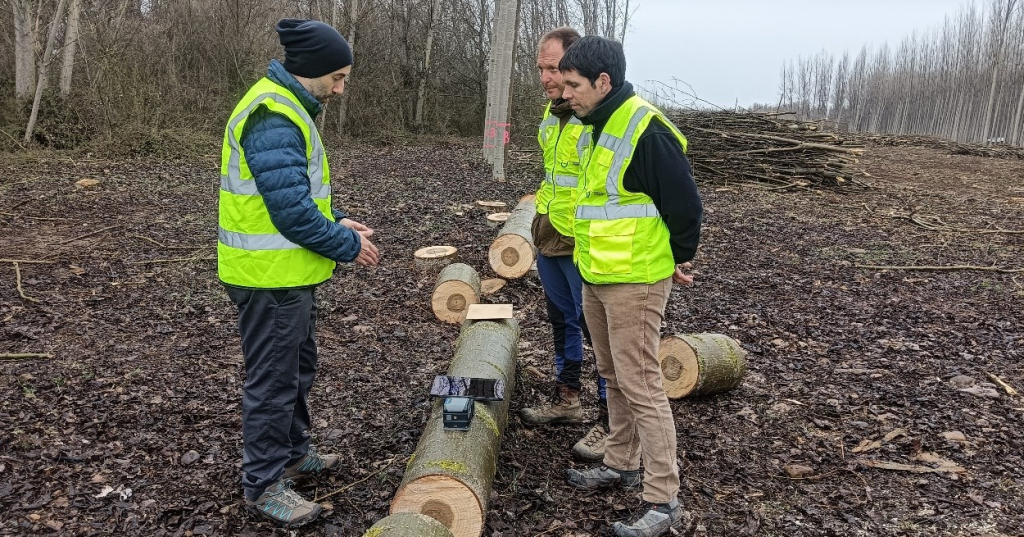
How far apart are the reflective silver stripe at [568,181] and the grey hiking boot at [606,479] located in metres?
1.43

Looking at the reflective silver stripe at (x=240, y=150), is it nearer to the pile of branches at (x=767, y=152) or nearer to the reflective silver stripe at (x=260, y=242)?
the reflective silver stripe at (x=260, y=242)

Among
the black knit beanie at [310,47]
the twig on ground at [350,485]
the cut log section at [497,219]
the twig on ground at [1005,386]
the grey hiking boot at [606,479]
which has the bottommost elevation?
the twig on ground at [350,485]

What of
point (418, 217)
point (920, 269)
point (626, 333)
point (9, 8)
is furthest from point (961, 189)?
point (9, 8)

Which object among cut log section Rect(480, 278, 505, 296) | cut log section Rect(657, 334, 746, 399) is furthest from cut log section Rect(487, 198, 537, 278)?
cut log section Rect(657, 334, 746, 399)

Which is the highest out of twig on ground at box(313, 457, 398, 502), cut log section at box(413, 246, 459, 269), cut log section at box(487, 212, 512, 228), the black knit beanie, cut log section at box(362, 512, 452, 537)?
the black knit beanie

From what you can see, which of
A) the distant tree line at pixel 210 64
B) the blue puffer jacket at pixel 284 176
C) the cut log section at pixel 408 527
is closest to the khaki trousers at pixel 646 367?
the cut log section at pixel 408 527

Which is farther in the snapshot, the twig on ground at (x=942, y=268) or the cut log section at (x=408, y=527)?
the twig on ground at (x=942, y=268)

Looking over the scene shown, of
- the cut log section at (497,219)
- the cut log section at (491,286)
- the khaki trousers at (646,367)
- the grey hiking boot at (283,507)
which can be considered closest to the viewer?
the khaki trousers at (646,367)

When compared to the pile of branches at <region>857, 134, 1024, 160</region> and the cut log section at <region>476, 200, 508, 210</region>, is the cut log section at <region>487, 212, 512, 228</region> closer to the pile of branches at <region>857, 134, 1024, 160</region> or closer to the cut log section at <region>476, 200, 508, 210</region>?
the cut log section at <region>476, 200, 508, 210</region>

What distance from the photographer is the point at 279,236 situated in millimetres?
2688

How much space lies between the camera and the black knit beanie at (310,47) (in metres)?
2.67

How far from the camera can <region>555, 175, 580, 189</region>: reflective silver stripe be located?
3565 millimetres

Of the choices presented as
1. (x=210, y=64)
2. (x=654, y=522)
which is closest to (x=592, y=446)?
(x=654, y=522)

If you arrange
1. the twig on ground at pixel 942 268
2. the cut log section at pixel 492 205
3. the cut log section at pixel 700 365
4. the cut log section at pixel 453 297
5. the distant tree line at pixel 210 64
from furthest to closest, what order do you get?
the distant tree line at pixel 210 64, the cut log section at pixel 492 205, the twig on ground at pixel 942 268, the cut log section at pixel 453 297, the cut log section at pixel 700 365
